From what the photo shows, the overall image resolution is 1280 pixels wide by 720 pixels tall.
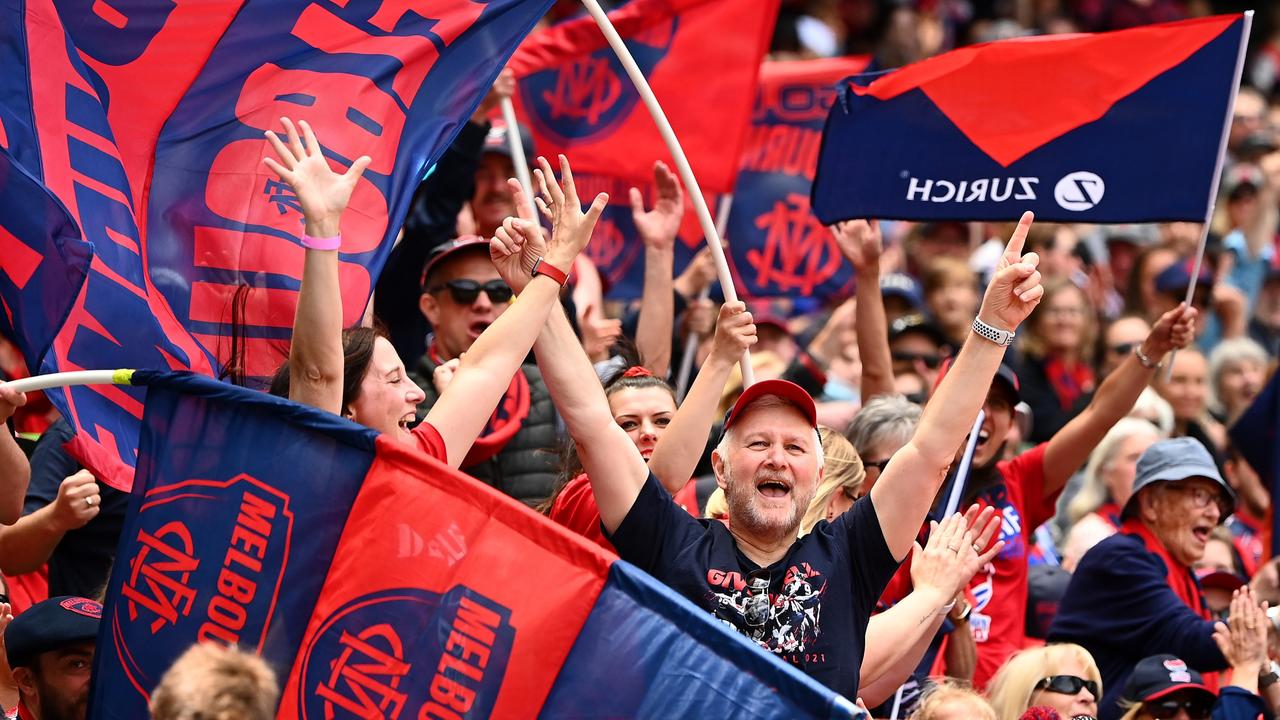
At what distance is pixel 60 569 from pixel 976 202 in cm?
352

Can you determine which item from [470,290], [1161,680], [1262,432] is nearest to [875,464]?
[1161,680]

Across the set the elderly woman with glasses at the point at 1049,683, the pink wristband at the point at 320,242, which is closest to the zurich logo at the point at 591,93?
the elderly woman with glasses at the point at 1049,683

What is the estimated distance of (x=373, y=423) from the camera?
4.80 meters

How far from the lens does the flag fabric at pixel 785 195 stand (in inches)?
357

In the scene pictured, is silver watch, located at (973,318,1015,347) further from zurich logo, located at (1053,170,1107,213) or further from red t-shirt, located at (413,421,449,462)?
zurich logo, located at (1053,170,1107,213)

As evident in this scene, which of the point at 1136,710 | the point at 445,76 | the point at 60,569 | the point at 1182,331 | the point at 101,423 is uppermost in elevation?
the point at 1182,331

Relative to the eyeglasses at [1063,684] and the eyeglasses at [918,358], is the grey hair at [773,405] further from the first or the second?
the eyeglasses at [918,358]

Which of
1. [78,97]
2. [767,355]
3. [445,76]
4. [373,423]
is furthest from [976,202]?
[78,97]

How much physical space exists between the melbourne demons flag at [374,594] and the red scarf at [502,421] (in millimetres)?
1952

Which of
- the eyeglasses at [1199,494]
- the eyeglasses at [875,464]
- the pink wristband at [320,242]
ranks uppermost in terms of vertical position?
the eyeglasses at [1199,494]

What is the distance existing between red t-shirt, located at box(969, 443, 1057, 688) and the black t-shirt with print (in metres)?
1.73

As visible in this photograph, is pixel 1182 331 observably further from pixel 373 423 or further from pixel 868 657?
pixel 373 423

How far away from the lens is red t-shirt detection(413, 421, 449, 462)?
177 inches

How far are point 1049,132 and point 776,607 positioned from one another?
2.94m
